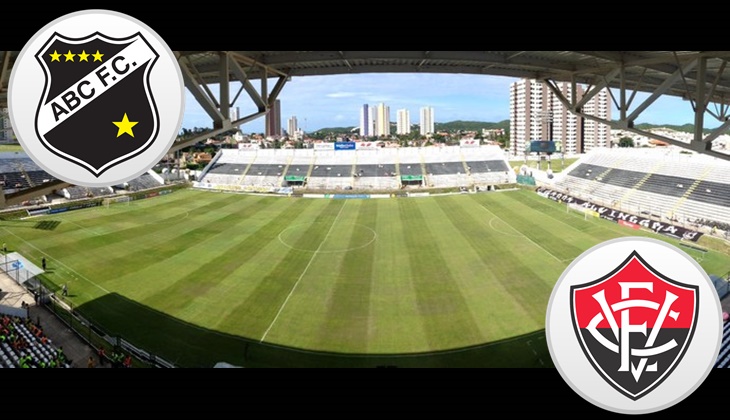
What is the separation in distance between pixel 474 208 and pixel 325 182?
52.7ft

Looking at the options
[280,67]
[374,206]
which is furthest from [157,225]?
[280,67]

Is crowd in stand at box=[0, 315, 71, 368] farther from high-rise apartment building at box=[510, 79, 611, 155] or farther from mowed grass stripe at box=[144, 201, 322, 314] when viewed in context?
high-rise apartment building at box=[510, 79, 611, 155]

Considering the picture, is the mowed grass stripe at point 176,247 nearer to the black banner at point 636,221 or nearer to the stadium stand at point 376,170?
the stadium stand at point 376,170

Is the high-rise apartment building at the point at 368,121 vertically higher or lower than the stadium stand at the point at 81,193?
higher

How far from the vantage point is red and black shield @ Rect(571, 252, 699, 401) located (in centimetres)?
272

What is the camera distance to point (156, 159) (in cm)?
255

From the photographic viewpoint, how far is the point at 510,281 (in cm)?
1316

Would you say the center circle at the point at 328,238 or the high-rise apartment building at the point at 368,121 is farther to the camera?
the high-rise apartment building at the point at 368,121

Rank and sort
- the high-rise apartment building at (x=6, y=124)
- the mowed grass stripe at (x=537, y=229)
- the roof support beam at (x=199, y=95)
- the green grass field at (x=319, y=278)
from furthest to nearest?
the mowed grass stripe at (x=537, y=229), the green grass field at (x=319, y=278), the high-rise apartment building at (x=6, y=124), the roof support beam at (x=199, y=95)

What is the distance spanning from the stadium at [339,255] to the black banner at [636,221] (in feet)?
0.40

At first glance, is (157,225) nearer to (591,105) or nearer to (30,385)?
(30,385)

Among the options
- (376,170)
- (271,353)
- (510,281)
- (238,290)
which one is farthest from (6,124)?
(510,281)

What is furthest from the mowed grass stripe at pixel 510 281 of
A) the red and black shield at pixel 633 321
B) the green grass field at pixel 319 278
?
the red and black shield at pixel 633 321

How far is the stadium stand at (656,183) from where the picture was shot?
2156cm
